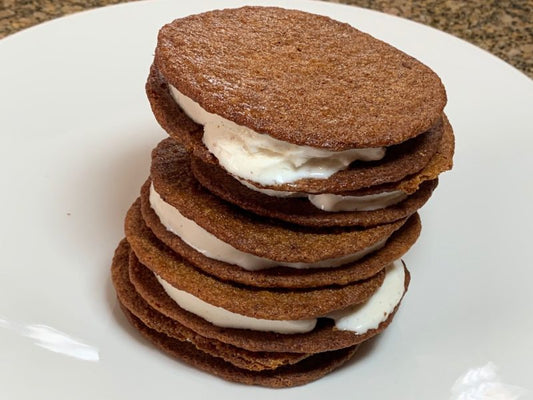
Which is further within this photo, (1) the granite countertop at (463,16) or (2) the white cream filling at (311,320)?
(1) the granite countertop at (463,16)

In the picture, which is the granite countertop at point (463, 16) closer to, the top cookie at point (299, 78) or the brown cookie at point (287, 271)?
the top cookie at point (299, 78)

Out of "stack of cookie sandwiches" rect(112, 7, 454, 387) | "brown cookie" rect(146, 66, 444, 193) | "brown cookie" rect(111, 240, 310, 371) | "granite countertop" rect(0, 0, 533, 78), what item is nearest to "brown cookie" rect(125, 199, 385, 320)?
"stack of cookie sandwiches" rect(112, 7, 454, 387)

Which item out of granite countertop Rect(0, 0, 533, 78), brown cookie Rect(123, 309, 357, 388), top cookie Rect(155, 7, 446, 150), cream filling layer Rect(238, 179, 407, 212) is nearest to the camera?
top cookie Rect(155, 7, 446, 150)

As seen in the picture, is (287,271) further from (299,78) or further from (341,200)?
(299,78)

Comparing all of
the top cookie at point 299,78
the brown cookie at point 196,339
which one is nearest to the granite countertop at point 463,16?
the top cookie at point 299,78

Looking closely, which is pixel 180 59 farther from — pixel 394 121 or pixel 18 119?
pixel 18 119

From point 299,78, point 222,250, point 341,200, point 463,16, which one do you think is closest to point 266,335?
point 222,250

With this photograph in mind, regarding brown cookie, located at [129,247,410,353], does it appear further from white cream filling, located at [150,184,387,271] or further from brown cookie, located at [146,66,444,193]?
brown cookie, located at [146,66,444,193]
